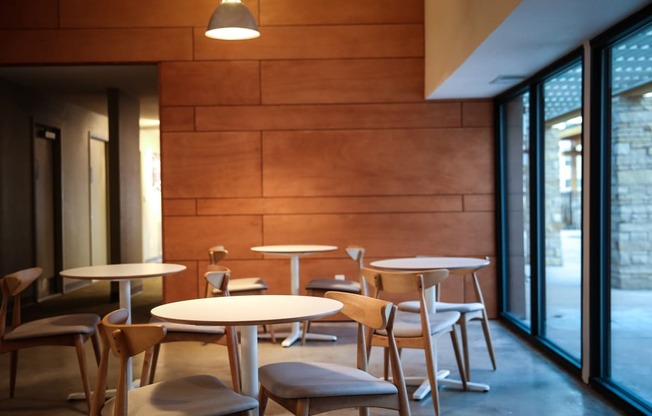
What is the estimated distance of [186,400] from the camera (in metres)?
2.77

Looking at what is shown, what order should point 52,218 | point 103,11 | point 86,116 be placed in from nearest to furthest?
point 103,11 → point 52,218 → point 86,116

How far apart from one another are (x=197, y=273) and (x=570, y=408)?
4101 millimetres

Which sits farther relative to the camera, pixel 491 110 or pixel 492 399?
pixel 491 110

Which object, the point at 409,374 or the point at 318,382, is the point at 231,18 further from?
the point at 318,382

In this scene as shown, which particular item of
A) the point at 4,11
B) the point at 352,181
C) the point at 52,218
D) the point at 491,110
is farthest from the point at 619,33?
the point at 52,218

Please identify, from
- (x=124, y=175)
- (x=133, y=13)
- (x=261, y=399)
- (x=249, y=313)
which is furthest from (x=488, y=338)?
(x=124, y=175)

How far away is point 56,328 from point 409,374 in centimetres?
245

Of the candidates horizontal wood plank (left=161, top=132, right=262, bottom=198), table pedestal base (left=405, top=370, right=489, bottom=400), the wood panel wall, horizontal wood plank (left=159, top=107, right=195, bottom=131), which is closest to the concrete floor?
table pedestal base (left=405, top=370, right=489, bottom=400)

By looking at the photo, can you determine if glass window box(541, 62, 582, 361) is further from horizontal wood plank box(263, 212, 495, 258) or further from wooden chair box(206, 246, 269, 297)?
wooden chair box(206, 246, 269, 297)

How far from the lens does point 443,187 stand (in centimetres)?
734

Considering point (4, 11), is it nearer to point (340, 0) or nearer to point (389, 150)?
point (340, 0)

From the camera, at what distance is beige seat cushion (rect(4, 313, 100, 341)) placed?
4.30 meters

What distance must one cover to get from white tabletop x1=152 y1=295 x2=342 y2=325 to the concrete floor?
1.31 meters

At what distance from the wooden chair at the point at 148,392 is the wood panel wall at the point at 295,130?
434 cm
